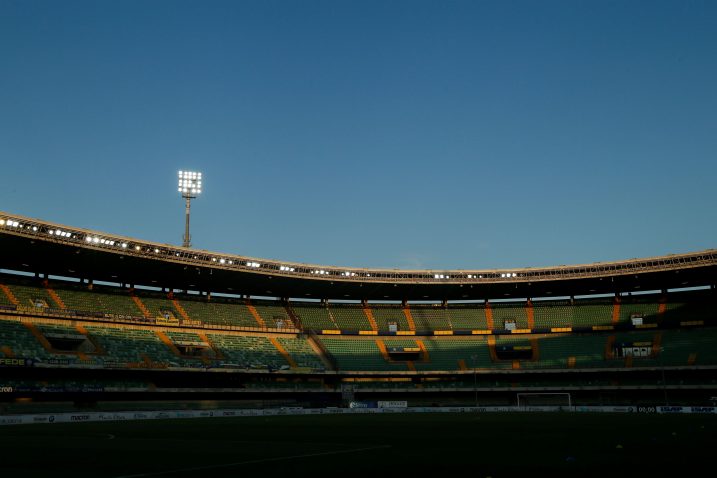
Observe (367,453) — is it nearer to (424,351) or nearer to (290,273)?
(290,273)

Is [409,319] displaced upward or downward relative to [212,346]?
upward

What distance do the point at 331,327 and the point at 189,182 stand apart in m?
28.1

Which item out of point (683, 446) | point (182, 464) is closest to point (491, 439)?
point (683, 446)

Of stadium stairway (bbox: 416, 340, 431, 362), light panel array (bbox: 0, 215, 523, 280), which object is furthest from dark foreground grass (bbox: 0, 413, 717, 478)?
stadium stairway (bbox: 416, 340, 431, 362)

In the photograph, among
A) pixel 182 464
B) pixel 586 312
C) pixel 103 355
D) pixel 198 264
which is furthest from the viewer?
pixel 586 312

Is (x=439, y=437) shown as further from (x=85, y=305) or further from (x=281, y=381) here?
(x=85, y=305)

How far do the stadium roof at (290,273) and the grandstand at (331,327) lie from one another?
21cm

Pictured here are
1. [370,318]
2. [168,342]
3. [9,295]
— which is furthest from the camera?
[370,318]

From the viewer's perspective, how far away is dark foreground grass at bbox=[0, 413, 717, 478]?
70.0 feet

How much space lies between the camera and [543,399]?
84375 millimetres

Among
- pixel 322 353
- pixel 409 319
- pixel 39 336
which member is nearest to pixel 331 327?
pixel 322 353

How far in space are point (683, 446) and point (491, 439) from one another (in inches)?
371

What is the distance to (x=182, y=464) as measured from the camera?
23641 mm

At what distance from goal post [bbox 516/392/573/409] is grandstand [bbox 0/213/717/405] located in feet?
3.99
